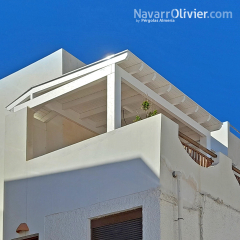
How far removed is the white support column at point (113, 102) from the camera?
12664 millimetres

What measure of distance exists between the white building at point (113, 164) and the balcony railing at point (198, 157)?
0.09 feet

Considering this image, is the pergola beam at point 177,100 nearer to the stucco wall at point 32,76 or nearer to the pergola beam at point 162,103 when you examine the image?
the pergola beam at point 162,103

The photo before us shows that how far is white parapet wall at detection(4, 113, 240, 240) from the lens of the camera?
11.3 meters

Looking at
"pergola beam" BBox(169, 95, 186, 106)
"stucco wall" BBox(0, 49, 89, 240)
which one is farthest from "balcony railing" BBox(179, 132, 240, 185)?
"stucco wall" BBox(0, 49, 89, 240)

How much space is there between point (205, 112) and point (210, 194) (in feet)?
12.0

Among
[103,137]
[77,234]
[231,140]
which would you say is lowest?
[77,234]

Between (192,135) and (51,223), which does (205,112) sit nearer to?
(192,135)

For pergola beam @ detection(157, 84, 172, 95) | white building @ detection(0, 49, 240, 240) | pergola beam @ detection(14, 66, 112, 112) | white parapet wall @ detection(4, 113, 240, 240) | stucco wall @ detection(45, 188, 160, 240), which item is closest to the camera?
stucco wall @ detection(45, 188, 160, 240)

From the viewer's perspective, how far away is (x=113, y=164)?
1192cm

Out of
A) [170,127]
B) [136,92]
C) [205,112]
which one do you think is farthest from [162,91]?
[170,127]

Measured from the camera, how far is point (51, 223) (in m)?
12.5

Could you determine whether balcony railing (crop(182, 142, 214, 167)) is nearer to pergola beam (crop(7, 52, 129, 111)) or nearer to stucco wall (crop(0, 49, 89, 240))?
pergola beam (crop(7, 52, 129, 111))

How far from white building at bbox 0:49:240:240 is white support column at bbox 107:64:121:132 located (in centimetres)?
2

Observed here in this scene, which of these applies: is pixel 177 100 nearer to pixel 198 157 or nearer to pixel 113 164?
pixel 198 157
